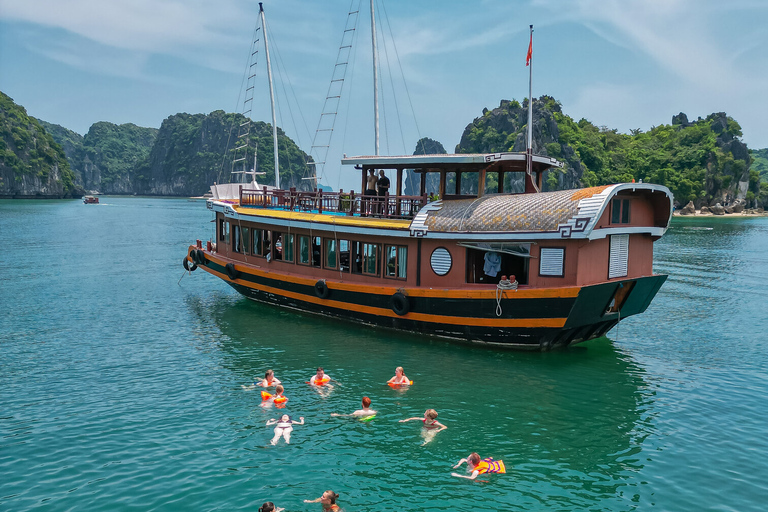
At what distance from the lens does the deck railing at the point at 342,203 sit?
18141 millimetres

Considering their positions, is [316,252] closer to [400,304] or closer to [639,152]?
[400,304]

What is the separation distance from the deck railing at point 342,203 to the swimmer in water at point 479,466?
359 inches

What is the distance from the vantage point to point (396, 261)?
56.4 feet

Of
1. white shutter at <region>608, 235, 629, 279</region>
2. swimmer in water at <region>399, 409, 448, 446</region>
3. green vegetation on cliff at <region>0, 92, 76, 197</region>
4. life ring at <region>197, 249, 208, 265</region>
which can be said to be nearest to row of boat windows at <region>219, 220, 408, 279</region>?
life ring at <region>197, 249, 208, 265</region>

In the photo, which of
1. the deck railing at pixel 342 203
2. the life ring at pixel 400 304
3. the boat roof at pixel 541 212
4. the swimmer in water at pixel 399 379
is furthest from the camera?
the deck railing at pixel 342 203

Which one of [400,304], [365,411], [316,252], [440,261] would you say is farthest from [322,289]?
[365,411]

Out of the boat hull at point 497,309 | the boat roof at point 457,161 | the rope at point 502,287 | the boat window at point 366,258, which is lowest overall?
the boat hull at point 497,309

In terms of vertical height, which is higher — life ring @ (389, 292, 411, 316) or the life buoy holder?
the life buoy holder

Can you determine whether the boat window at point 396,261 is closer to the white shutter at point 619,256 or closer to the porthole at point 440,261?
the porthole at point 440,261

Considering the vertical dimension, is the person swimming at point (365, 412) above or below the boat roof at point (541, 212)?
below

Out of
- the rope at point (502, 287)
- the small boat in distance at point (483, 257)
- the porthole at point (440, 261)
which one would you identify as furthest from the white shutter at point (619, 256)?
the porthole at point (440, 261)

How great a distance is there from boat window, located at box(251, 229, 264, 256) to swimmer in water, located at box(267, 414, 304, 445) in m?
10.7

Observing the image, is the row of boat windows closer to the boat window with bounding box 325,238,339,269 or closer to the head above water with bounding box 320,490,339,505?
the boat window with bounding box 325,238,339,269

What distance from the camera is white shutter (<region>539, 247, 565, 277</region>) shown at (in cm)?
1463
